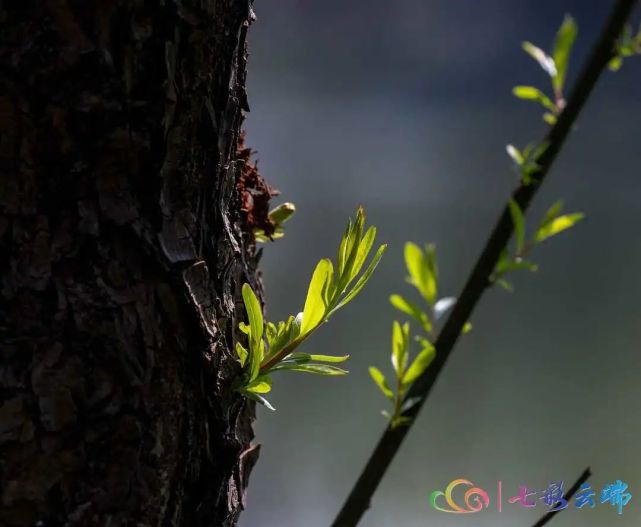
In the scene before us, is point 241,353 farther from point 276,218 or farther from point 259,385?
point 276,218

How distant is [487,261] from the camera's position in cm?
36

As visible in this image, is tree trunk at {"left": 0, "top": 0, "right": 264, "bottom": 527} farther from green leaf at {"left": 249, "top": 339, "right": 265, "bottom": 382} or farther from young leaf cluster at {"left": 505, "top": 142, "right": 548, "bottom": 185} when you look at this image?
young leaf cluster at {"left": 505, "top": 142, "right": 548, "bottom": 185}

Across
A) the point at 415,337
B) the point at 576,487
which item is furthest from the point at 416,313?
the point at 576,487

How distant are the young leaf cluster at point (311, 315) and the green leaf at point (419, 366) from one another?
0.04 metres

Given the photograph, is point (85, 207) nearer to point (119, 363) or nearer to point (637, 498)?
point (119, 363)

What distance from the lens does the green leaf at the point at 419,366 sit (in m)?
0.40

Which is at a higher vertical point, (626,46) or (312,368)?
(626,46)

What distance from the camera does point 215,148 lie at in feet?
1.43

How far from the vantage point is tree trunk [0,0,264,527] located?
0.38m

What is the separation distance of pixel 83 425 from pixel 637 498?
1.49m

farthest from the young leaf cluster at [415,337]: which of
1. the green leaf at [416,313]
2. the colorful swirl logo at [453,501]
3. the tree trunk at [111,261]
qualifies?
the colorful swirl logo at [453,501]

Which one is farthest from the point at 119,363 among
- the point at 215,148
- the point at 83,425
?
the point at 215,148

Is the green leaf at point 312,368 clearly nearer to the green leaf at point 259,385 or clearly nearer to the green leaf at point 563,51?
the green leaf at point 259,385

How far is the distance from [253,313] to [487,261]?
0.14 metres
